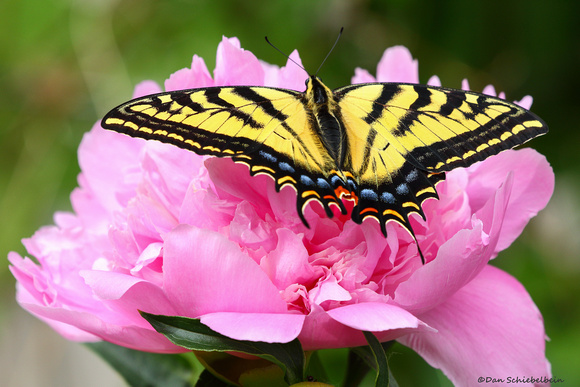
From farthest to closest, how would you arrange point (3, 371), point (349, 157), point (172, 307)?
point (3, 371) < point (349, 157) < point (172, 307)

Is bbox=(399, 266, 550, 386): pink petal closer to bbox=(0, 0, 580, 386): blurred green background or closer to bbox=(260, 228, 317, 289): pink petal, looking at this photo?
bbox=(260, 228, 317, 289): pink petal

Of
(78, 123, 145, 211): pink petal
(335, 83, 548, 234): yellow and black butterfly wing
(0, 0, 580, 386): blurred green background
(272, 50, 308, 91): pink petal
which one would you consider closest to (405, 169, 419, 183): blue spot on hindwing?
(335, 83, 548, 234): yellow and black butterfly wing

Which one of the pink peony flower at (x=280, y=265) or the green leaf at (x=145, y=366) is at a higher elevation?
the pink peony flower at (x=280, y=265)

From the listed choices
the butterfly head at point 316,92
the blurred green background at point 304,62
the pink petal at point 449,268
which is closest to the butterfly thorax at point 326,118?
the butterfly head at point 316,92

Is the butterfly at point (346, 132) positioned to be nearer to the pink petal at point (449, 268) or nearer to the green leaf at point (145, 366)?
the pink petal at point (449, 268)

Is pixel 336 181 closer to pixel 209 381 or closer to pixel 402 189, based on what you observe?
pixel 402 189

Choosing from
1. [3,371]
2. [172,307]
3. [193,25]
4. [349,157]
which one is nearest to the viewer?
[172,307]

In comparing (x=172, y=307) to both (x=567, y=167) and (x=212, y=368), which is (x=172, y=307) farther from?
(x=567, y=167)

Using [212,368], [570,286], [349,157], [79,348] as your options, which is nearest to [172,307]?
[212,368]
